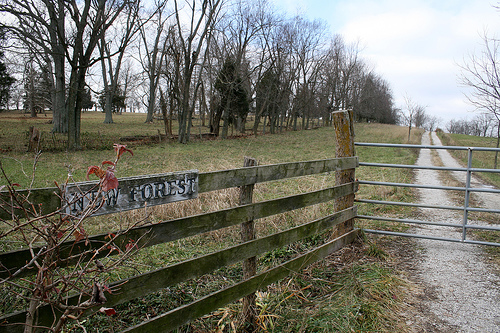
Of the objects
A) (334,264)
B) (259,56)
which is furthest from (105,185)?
(259,56)

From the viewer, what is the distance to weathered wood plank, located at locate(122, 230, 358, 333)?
2252 millimetres

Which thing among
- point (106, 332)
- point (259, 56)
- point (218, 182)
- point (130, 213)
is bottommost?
point (106, 332)

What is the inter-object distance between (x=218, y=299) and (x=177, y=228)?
727mm

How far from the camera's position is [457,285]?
3.77 metres

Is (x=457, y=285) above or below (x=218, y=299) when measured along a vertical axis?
below

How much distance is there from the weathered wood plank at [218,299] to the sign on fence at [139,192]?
2.58 feet

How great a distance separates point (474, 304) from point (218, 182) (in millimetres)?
2967

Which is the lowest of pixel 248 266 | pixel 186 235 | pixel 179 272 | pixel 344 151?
pixel 248 266

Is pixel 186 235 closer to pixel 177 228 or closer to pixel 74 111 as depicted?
pixel 177 228

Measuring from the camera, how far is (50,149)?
54.2 feet

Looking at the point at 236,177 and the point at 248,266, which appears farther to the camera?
the point at 248,266

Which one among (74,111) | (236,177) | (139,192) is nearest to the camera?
(139,192)

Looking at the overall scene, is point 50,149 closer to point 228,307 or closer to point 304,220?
point 304,220

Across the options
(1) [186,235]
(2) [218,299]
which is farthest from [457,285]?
(1) [186,235]
